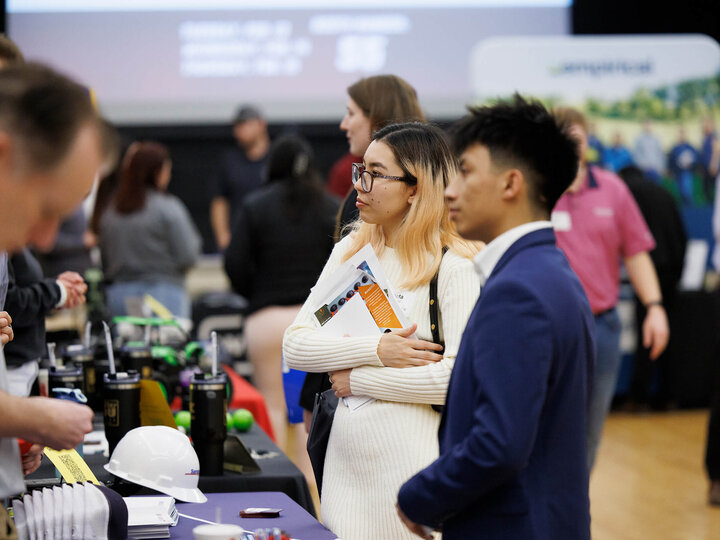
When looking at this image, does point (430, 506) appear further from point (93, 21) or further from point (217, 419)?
point (93, 21)

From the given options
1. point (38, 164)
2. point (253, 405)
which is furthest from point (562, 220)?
point (38, 164)

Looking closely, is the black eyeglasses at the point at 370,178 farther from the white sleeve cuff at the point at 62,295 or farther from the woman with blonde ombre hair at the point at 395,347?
the white sleeve cuff at the point at 62,295

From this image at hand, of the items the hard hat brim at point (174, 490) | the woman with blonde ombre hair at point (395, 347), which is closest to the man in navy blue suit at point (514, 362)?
the woman with blonde ombre hair at point (395, 347)

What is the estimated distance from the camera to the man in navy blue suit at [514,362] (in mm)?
1453

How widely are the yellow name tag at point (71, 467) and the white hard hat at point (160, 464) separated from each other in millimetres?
55

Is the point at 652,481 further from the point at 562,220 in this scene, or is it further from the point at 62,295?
the point at 62,295

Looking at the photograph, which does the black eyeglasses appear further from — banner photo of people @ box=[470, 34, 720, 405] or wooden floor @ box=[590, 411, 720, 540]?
banner photo of people @ box=[470, 34, 720, 405]

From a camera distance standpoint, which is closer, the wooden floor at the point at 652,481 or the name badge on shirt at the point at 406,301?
the name badge on shirt at the point at 406,301

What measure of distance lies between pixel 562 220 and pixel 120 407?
6.89 feet

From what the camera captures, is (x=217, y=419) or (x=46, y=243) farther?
(x=217, y=419)

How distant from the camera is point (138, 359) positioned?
2.91 m

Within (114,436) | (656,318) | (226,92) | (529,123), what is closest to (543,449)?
(529,123)

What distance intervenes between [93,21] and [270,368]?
4.41m

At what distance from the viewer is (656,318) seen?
3869 mm
